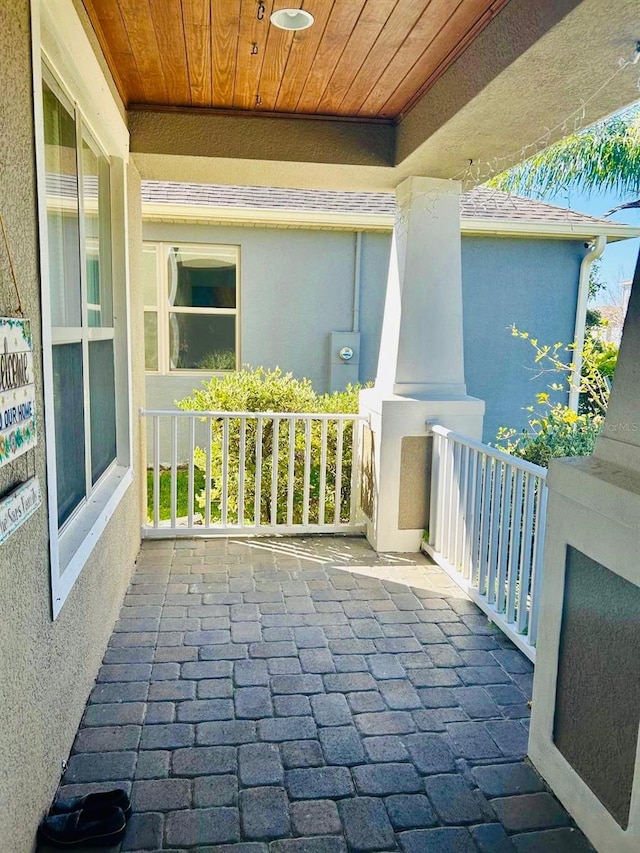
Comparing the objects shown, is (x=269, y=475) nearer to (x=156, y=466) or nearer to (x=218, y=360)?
(x=156, y=466)

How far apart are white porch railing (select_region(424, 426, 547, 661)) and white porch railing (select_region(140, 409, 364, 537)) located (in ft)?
2.83

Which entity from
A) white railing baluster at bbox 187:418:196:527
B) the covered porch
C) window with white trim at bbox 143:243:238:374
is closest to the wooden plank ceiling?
the covered porch

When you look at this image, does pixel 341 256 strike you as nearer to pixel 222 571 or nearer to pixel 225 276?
pixel 225 276

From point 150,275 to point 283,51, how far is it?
431 centimetres

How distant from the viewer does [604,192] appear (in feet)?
29.1

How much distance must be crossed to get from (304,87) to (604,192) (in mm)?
6847

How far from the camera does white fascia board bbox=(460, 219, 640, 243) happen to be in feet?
23.8

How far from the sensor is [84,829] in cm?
190

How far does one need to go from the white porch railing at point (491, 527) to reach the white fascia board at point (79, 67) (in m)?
2.65

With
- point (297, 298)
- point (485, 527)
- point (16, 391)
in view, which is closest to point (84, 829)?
point (16, 391)

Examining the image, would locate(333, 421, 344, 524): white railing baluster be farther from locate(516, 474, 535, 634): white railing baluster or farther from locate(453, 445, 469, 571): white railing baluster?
locate(516, 474, 535, 634): white railing baluster

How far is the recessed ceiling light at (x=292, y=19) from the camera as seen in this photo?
2.74 m

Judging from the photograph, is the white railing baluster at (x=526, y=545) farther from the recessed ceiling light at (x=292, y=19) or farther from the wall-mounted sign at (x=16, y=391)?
the recessed ceiling light at (x=292, y=19)

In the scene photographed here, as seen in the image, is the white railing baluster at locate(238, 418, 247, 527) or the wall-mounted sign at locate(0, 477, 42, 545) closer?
the wall-mounted sign at locate(0, 477, 42, 545)
